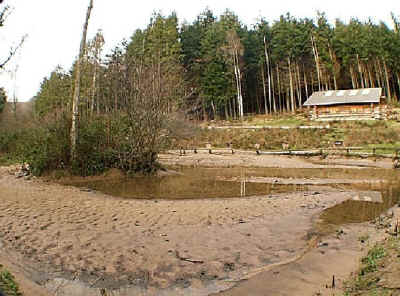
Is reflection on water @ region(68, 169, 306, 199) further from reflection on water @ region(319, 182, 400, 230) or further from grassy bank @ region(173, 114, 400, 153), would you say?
grassy bank @ region(173, 114, 400, 153)

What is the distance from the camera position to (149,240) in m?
6.27

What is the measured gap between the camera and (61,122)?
14086 mm

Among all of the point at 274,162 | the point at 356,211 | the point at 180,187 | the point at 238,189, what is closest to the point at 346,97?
the point at 274,162

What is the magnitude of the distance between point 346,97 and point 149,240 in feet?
116

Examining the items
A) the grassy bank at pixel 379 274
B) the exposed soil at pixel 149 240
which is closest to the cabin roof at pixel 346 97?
the exposed soil at pixel 149 240

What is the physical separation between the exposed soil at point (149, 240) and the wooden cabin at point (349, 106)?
28028 millimetres

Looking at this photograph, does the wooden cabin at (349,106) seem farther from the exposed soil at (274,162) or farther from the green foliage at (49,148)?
the green foliage at (49,148)

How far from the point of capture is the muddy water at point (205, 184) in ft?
36.9

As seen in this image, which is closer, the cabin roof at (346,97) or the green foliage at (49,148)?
the green foliage at (49,148)

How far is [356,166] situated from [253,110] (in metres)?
34.3

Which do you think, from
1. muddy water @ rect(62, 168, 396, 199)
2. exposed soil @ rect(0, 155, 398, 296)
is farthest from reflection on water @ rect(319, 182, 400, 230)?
muddy water @ rect(62, 168, 396, 199)

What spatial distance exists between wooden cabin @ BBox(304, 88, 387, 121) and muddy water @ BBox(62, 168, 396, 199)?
1965cm

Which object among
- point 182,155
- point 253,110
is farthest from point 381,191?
point 253,110

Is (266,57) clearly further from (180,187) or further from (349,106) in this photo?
(180,187)
